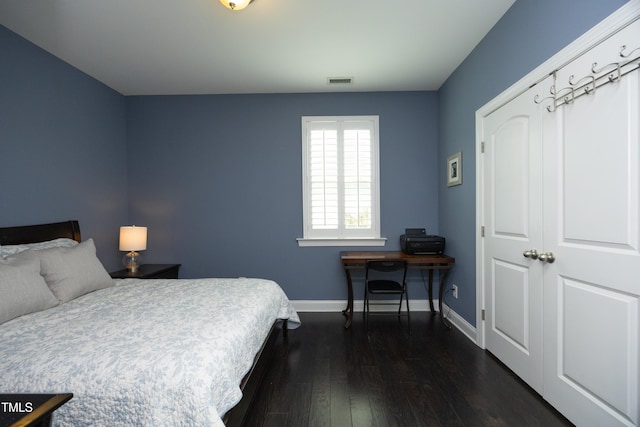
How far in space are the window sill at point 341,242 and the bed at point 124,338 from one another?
1.19 meters

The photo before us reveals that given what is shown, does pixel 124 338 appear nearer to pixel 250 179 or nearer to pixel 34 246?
pixel 34 246

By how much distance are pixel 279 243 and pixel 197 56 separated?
223 centimetres

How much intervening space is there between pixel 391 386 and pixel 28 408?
6.37 ft

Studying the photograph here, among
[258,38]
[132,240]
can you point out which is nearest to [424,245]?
[258,38]

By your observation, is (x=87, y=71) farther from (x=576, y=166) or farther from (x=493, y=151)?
(x=576, y=166)

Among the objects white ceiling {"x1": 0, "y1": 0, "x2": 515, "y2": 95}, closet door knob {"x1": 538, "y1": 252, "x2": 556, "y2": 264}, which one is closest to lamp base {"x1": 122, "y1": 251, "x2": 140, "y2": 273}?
white ceiling {"x1": 0, "y1": 0, "x2": 515, "y2": 95}

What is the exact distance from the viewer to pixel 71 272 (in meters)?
2.04

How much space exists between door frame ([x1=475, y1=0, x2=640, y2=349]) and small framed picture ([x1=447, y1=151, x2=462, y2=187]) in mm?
339

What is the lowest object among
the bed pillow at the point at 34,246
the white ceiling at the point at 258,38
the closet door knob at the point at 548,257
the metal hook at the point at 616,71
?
the closet door knob at the point at 548,257

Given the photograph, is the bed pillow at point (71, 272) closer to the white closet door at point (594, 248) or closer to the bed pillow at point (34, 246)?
the bed pillow at point (34, 246)

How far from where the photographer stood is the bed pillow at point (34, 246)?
1967 millimetres

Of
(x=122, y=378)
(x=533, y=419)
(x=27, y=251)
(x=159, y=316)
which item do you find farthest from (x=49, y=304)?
(x=533, y=419)

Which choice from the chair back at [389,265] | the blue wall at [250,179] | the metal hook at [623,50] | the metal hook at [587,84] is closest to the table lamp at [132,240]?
the blue wall at [250,179]

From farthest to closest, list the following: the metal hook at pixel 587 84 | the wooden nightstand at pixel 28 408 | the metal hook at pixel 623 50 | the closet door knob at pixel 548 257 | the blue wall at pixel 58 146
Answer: the blue wall at pixel 58 146 → the closet door knob at pixel 548 257 → the metal hook at pixel 587 84 → the metal hook at pixel 623 50 → the wooden nightstand at pixel 28 408
